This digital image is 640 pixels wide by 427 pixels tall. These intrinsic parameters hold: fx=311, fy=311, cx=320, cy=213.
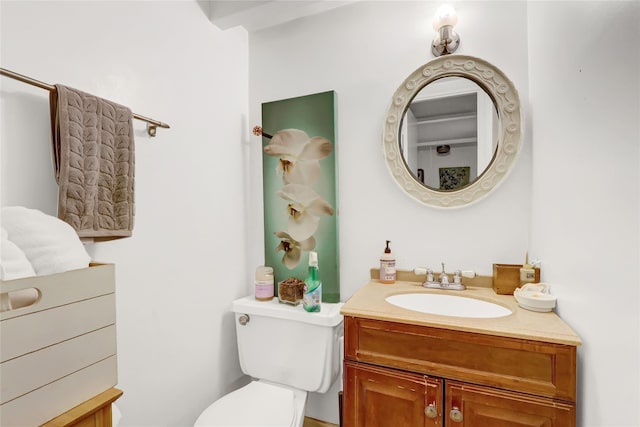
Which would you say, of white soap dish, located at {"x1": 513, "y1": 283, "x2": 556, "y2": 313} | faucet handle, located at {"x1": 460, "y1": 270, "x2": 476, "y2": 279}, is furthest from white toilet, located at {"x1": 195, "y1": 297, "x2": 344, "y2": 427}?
white soap dish, located at {"x1": 513, "y1": 283, "x2": 556, "y2": 313}

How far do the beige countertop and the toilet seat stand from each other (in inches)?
20.0

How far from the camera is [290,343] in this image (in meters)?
1.42

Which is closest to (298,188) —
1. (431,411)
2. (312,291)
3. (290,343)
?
(312,291)

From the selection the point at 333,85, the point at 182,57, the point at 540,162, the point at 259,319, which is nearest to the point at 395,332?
the point at 259,319

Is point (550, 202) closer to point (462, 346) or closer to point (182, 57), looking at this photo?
point (462, 346)

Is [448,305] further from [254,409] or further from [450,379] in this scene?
[254,409]

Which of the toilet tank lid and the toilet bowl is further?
the toilet tank lid

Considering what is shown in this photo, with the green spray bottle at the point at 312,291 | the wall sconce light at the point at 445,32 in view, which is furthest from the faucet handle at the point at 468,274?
the wall sconce light at the point at 445,32

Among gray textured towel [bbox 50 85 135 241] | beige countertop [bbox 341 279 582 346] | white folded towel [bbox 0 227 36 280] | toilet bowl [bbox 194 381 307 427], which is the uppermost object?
gray textured towel [bbox 50 85 135 241]

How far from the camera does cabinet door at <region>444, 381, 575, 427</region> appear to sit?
876 millimetres

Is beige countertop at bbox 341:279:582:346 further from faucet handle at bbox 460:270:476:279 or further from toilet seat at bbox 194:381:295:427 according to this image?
toilet seat at bbox 194:381:295:427

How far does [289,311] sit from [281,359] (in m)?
0.23

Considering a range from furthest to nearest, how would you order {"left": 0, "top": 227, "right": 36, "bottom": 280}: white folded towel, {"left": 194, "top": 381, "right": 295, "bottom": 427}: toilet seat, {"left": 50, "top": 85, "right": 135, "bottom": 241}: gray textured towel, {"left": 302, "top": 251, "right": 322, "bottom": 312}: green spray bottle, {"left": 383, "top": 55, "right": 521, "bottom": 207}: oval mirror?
{"left": 302, "top": 251, "right": 322, "bottom": 312}: green spray bottle < {"left": 383, "top": 55, "right": 521, "bottom": 207}: oval mirror < {"left": 194, "top": 381, "right": 295, "bottom": 427}: toilet seat < {"left": 50, "top": 85, "right": 135, "bottom": 241}: gray textured towel < {"left": 0, "top": 227, "right": 36, "bottom": 280}: white folded towel

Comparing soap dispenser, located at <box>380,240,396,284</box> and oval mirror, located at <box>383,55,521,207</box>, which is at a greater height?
oval mirror, located at <box>383,55,521,207</box>
